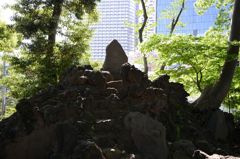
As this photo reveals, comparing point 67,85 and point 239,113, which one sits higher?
point 67,85

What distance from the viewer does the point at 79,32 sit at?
47.0 feet

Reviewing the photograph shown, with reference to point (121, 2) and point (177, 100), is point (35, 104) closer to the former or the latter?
point (177, 100)

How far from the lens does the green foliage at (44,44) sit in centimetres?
1284

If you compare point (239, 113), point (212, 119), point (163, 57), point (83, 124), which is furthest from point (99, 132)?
point (239, 113)

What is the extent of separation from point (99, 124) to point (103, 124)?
0.07m

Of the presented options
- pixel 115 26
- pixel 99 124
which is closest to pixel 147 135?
pixel 99 124

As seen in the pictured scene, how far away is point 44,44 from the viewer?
44.0 ft

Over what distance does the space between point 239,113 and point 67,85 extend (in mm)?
8078

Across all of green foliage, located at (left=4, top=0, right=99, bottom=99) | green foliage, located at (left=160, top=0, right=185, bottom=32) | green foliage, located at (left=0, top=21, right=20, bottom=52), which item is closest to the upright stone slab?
green foliage, located at (left=4, top=0, right=99, bottom=99)

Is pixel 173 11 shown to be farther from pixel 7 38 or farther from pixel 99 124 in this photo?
pixel 99 124

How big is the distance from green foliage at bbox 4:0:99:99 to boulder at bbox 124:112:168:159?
273 inches

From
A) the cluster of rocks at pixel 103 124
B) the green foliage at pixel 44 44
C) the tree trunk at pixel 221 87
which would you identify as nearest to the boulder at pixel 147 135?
the cluster of rocks at pixel 103 124

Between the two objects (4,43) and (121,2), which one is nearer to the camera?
(4,43)

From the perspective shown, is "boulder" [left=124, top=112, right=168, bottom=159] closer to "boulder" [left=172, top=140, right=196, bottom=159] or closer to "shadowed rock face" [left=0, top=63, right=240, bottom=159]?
"shadowed rock face" [left=0, top=63, right=240, bottom=159]
